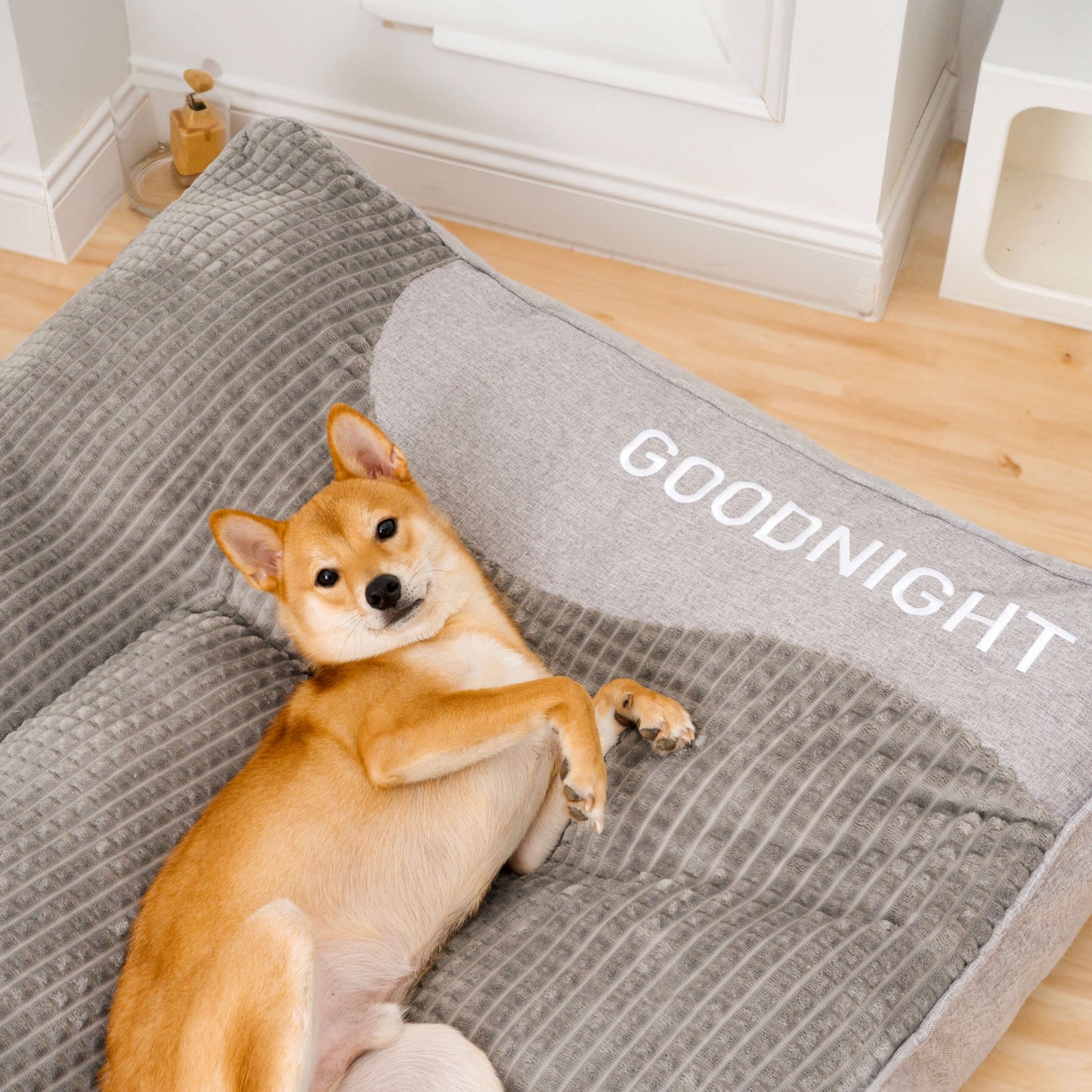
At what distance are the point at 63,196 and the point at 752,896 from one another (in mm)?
2474

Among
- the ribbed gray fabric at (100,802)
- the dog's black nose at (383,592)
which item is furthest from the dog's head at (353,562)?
the ribbed gray fabric at (100,802)

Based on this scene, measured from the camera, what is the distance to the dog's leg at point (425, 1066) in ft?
5.39

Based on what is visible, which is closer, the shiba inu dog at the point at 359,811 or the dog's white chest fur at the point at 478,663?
the shiba inu dog at the point at 359,811

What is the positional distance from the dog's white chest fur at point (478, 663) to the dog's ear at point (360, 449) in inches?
11.6

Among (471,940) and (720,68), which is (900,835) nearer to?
(471,940)

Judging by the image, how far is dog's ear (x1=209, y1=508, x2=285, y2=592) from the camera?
189 centimetres

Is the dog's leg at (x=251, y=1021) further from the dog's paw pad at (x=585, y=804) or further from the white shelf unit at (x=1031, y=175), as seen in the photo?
the white shelf unit at (x=1031, y=175)

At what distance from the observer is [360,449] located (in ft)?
6.81

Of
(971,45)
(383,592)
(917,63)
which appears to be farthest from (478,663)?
(971,45)

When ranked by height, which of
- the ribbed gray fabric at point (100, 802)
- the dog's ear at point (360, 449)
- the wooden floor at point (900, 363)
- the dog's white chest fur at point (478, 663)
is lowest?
the wooden floor at point (900, 363)

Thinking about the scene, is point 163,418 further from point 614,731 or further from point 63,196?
point 63,196

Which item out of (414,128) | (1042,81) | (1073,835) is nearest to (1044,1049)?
(1073,835)

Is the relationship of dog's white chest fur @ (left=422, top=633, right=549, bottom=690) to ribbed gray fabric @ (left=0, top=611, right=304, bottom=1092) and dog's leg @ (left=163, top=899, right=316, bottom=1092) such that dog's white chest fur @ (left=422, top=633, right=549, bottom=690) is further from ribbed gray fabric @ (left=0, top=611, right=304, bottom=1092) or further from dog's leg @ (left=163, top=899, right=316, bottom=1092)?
dog's leg @ (left=163, top=899, right=316, bottom=1092)

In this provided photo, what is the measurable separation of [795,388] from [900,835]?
1432mm
